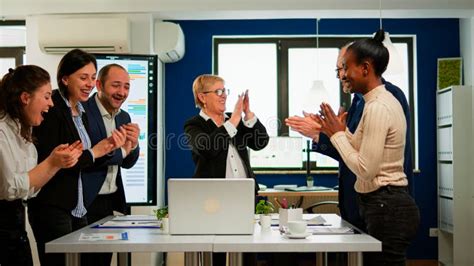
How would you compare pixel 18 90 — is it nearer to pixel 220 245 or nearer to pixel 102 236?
pixel 102 236

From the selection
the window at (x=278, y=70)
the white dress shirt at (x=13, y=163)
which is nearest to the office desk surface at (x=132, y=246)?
the white dress shirt at (x=13, y=163)

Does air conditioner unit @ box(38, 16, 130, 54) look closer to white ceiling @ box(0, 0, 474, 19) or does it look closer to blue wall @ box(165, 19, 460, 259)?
white ceiling @ box(0, 0, 474, 19)

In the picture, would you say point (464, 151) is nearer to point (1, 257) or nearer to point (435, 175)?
point (435, 175)

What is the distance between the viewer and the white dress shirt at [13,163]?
2092 millimetres

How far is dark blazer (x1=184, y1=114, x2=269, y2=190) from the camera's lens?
10.6ft

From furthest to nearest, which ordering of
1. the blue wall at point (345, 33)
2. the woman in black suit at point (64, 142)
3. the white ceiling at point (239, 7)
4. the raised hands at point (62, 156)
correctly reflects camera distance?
the blue wall at point (345, 33), the white ceiling at point (239, 7), the woman in black suit at point (64, 142), the raised hands at point (62, 156)

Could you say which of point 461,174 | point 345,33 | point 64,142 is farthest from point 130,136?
point 345,33

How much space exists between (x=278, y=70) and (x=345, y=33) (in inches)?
32.8

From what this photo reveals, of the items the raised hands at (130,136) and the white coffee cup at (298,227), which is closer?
the white coffee cup at (298,227)

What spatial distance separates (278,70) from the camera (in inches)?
244

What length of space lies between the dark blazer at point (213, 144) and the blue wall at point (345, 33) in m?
2.63

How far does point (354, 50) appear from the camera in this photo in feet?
7.60

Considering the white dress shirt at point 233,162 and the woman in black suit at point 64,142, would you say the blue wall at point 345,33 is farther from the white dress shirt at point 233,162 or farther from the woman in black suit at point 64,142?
the woman in black suit at point 64,142

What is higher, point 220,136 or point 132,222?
point 220,136
